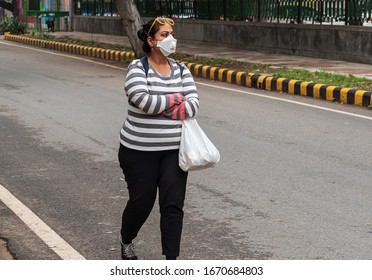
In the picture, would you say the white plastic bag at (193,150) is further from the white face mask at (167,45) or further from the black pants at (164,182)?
the white face mask at (167,45)

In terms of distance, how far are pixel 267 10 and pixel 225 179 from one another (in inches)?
617

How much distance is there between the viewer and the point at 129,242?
5.59 m

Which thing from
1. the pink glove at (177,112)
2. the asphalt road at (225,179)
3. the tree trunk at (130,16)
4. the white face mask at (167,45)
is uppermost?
the white face mask at (167,45)

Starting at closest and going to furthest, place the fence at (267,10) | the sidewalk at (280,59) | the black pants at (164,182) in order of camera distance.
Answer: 1. the black pants at (164,182)
2. the sidewalk at (280,59)
3. the fence at (267,10)

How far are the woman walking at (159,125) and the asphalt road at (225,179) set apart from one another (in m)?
0.75

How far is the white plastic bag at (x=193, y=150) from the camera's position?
5.07m

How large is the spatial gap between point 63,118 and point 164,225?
716cm

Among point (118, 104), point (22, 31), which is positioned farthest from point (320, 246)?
point (22, 31)

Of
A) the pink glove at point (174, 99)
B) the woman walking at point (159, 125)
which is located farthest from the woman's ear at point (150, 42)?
the pink glove at point (174, 99)

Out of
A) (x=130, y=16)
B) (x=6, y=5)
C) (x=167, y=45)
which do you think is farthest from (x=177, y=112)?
(x=6, y=5)

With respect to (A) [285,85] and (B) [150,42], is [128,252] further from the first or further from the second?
(A) [285,85]

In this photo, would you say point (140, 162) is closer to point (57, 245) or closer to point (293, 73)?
point (57, 245)

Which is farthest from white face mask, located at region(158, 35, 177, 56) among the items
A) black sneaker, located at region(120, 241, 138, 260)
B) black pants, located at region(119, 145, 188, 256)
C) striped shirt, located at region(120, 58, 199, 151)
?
black sneaker, located at region(120, 241, 138, 260)

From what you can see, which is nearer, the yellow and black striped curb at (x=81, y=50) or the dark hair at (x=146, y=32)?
the dark hair at (x=146, y=32)
